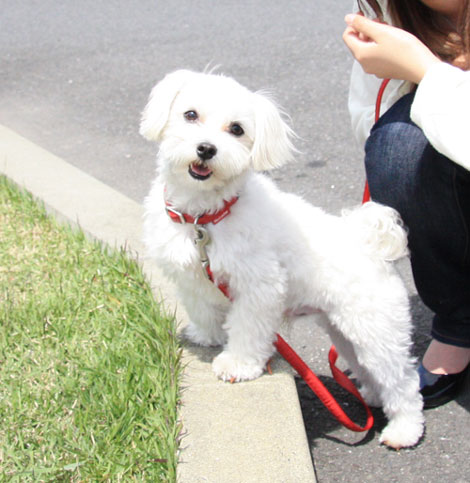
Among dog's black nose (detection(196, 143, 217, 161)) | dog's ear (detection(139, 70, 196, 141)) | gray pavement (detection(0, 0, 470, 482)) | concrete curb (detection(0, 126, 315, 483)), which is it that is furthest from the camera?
gray pavement (detection(0, 0, 470, 482))

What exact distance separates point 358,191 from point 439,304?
4.37 feet

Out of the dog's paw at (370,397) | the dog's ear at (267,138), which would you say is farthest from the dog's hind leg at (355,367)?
the dog's ear at (267,138)

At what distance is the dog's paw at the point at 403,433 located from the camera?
2316 millimetres

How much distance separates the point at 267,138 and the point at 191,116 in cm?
23

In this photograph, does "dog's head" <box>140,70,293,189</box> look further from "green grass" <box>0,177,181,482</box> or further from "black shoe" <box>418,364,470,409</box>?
"black shoe" <box>418,364,470,409</box>

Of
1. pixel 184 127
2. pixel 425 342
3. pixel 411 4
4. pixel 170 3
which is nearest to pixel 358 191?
pixel 425 342

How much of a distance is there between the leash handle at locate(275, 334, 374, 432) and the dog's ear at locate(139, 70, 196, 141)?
76 centimetres

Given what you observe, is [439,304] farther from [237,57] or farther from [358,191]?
[237,57]

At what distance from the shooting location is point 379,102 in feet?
8.24

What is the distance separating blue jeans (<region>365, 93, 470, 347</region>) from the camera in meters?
2.27

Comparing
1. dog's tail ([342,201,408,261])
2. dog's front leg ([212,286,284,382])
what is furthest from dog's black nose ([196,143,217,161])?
dog's tail ([342,201,408,261])

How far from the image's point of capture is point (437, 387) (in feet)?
8.30

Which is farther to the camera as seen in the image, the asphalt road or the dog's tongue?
the asphalt road

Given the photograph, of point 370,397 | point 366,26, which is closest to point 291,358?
point 370,397
